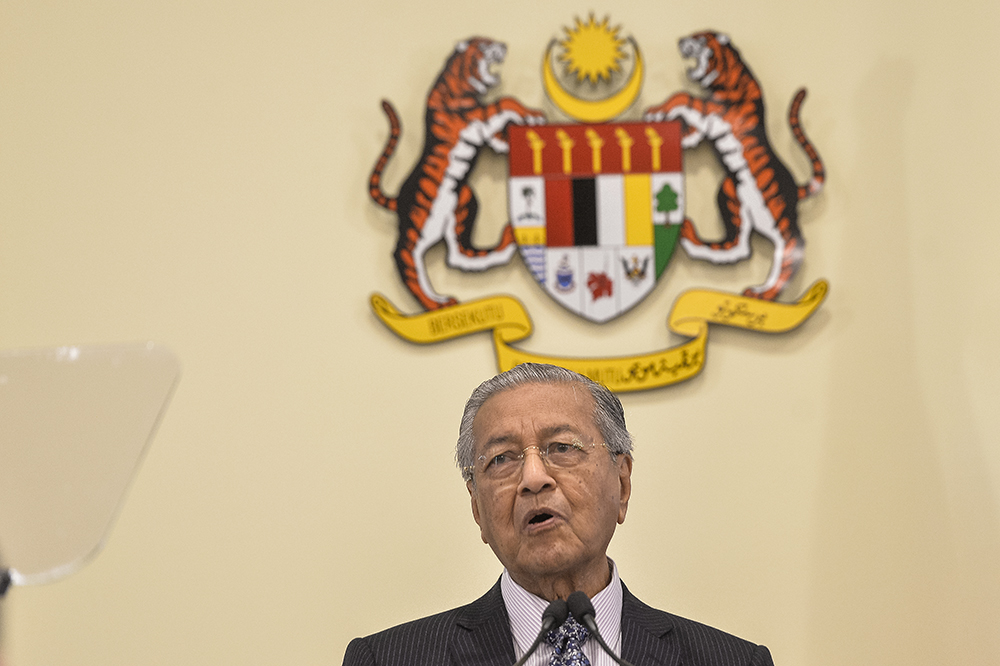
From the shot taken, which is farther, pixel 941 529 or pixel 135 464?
pixel 941 529

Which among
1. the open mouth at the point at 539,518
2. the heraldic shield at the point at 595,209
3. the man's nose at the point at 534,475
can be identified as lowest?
the open mouth at the point at 539,518

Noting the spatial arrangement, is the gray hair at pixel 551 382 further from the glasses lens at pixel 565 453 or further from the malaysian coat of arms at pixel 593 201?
the malaysian coat of arms at pixel 593 201

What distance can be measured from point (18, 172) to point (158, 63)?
44 cm

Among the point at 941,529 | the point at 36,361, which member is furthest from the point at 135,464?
the point at 941,529

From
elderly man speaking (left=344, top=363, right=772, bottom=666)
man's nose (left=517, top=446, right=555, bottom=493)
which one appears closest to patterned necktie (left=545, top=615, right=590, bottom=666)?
elderly man speaking (left=344, top=363, right=772, bottom=666)

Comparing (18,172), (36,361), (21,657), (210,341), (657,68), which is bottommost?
(21,657)

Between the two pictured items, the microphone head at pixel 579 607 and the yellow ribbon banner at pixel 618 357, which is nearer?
the microphone head at pixel 579 607

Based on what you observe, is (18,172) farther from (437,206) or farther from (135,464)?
(135,464)

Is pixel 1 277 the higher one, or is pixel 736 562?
pixel 1 277

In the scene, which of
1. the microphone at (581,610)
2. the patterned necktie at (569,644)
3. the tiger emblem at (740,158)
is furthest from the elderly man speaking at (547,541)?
the tiger emblem at (740,158)

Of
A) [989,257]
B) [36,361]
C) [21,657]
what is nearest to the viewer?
[36,361]

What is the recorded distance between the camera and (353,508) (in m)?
2.32

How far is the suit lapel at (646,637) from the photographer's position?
1.58m

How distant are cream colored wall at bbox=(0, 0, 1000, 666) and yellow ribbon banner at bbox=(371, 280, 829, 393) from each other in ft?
0.14
